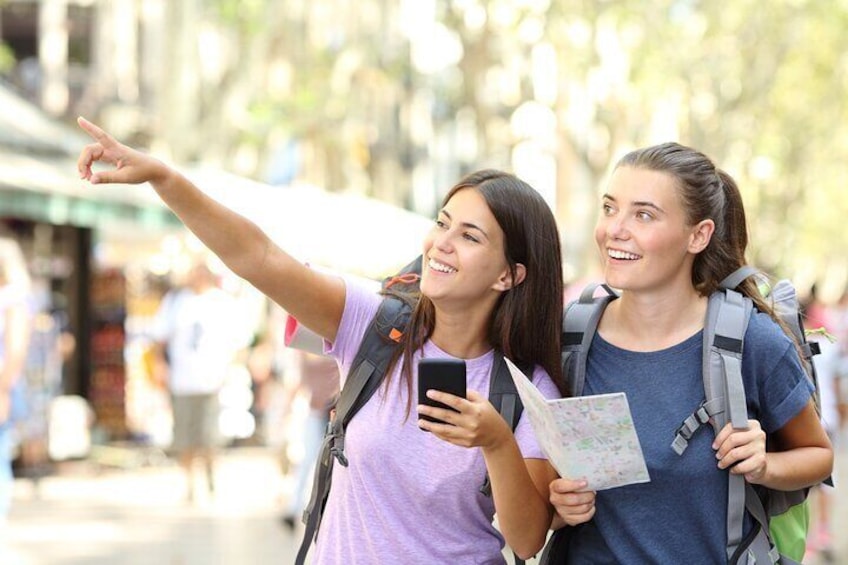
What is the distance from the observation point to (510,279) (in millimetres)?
4012

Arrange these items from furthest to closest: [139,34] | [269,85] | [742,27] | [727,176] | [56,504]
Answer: [139,34], [742,27], [269,85], [56,504], [727,176]

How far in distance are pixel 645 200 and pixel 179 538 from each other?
8602mm

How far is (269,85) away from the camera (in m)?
27.2

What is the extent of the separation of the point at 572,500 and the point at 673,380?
0.38 meters

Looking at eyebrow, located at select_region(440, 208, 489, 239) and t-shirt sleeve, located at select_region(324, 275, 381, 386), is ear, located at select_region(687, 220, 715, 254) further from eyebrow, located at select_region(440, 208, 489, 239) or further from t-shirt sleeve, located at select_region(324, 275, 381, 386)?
t-shirt sleeve, located at select_region(324, 275, 381, 386)

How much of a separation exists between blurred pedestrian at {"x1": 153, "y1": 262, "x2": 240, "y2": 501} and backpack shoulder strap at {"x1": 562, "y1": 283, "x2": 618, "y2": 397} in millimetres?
10517

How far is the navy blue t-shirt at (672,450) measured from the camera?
12.5ft

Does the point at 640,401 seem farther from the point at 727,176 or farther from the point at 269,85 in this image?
the point at 269,85

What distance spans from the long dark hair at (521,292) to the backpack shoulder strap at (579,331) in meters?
0.03

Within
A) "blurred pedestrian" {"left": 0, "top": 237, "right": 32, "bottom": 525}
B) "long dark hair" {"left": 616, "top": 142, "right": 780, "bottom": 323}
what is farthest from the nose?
"blurred pedestrian" {"left": 0, "top": 237, "right": 32, "bottom": 525}

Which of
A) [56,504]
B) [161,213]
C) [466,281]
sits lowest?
[56,504]

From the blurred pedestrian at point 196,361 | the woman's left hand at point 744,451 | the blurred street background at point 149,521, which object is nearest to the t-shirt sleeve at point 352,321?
the woman's left hand at point 744,451

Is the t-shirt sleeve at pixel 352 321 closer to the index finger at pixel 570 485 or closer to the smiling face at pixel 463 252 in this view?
the smiling face at pixel 463 252

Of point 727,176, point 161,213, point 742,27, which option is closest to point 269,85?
point 742,27
